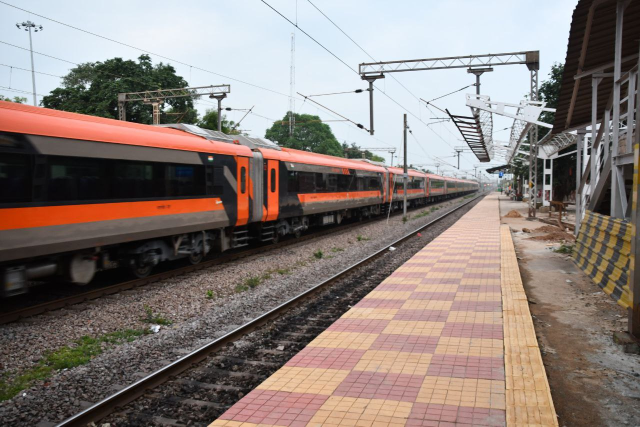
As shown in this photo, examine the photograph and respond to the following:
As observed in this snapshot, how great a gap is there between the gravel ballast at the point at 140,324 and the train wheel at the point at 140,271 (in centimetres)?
56

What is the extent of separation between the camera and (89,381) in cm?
509

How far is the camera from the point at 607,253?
855cm

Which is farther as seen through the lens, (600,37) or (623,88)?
(623,88)

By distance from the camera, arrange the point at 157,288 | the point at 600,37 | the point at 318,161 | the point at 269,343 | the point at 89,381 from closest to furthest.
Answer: the point at 89,381 → the point at 269,343 → the point at 157,288 → the point at 600,37 → the point at 318,161

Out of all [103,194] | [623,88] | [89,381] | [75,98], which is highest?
[75,98]

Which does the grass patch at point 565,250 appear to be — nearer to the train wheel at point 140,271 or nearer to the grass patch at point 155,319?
the train wheel at point 140,271

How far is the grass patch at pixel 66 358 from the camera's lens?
194 inches

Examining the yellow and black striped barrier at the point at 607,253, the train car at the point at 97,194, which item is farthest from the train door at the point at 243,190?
the yellow and black striped barrier at the point at 607,253

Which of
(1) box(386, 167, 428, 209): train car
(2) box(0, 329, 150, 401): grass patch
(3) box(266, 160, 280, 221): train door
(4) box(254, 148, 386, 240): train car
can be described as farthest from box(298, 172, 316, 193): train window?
(1) box(386, 167, 428, 209): train car

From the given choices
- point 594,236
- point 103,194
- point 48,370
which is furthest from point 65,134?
point 594,236

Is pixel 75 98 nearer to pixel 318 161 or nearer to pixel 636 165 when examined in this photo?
pixel 318 161

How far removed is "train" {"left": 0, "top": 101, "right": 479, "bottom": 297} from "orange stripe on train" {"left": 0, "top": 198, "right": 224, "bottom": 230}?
2cm

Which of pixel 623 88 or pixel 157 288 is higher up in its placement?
pixel 623 88

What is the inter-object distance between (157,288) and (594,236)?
8.53m
